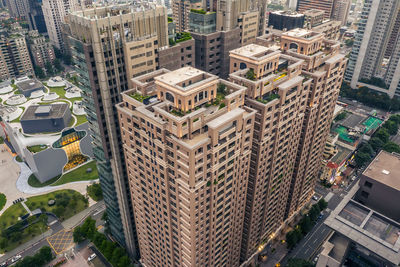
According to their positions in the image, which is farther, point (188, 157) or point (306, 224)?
point (306, 224)

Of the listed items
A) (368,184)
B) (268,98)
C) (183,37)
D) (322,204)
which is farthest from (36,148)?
(368,184)

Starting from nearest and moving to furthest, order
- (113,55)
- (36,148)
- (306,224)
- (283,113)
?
(113,55)
(283,113)
(306,224)
(36,148)

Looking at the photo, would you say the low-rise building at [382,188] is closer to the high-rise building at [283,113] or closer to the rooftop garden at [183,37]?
the high-rise building at [283,113]

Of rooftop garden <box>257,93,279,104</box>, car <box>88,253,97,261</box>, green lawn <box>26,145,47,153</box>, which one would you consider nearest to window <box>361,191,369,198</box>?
rooftop garden <box>257,93,279,104</box>

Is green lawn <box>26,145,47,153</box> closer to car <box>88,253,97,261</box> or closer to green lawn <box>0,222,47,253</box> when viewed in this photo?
green lawn <box>0,222,47,253</box>

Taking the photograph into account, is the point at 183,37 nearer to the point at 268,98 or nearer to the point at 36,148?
the point at 268,98
